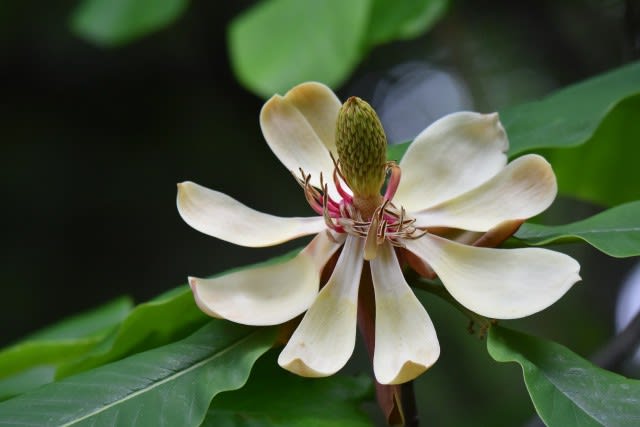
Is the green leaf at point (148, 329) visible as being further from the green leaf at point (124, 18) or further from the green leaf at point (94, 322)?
the green leaf at point (124, 18)

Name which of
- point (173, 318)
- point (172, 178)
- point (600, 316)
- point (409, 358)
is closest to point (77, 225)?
point (172, 178)

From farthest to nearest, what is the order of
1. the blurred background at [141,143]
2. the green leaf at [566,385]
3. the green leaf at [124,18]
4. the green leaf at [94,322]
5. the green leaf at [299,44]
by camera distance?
1. the blurred background at [141,143]
2. the green leaf at [124,18]
3. the green leaf at [299,44]
4. the green leaf at [94,322]
5. the green leaf at [566,385]

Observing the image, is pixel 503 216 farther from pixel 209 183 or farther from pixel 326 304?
pixel 209 183

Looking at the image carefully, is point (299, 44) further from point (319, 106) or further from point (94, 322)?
point (319, 106)

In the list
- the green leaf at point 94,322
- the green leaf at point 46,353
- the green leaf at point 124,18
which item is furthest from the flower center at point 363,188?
the green leaf at point 124,18

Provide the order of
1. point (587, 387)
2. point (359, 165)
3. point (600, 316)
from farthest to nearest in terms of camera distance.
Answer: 1. point (600, 316)
2. point (359, 165)
3. point (587, 387)

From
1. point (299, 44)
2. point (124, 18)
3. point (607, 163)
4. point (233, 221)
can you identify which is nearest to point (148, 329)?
point (233, 221)
